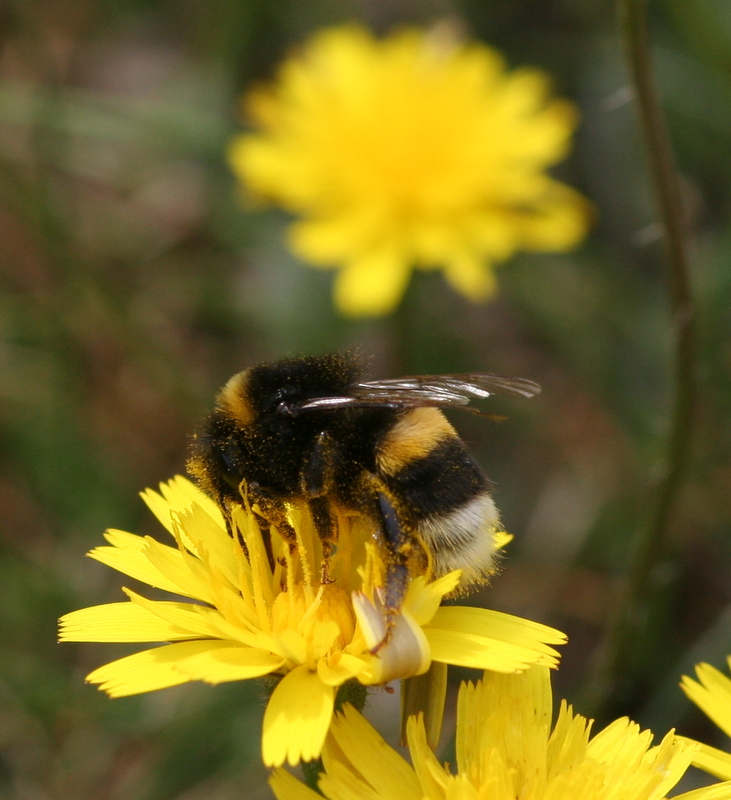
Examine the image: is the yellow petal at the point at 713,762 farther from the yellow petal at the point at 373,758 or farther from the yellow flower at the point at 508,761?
the yellow petal at the point at 373,758

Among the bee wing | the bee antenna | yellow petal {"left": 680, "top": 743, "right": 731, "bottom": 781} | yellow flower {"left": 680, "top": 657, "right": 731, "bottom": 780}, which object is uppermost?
the bee wing

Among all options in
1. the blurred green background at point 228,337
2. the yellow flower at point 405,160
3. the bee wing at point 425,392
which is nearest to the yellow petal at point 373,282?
the yellow flower at point 405,160

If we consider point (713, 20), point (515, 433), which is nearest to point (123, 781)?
point (515, 433)

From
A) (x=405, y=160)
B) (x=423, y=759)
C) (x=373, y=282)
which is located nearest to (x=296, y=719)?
(x=423, y=759)

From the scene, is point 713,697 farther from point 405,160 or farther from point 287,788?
point 405,160

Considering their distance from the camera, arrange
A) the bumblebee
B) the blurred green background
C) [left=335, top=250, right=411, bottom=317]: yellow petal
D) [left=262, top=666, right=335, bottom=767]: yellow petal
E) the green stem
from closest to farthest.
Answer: [left=262, top=666, right=335, bottom=767]: yellow petal < the bumblebee < the green stem < the blurred green background < [left=335, top=250, right=411, bottom=317]: yellow petal

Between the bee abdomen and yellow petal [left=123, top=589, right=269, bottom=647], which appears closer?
yellow petal [left=123, top=589, right=269, bottom=647]

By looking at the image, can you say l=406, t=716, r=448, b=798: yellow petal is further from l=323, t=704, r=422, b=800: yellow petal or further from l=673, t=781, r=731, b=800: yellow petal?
l=673, t=781, r=731, b=800: yellow petal

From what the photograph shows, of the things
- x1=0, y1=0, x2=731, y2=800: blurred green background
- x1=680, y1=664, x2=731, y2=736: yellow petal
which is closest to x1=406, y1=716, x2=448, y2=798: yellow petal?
x1=680, y1=664, x2=731, y2=736: yellow petal
